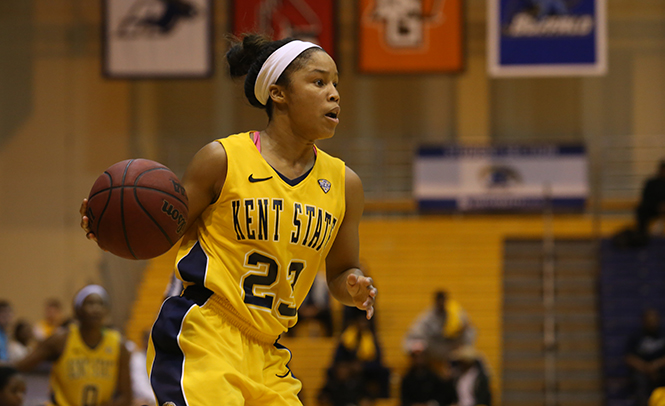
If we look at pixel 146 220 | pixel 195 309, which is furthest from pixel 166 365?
pixel 146 220

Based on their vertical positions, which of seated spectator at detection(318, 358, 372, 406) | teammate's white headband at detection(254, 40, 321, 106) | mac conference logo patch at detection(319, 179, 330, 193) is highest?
teammate's white headband at detection(254, 40, 321, 106)

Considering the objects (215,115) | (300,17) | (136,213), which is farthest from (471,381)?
(215,115)

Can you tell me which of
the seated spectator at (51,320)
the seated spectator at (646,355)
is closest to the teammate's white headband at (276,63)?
the seated spectator at (646,355)

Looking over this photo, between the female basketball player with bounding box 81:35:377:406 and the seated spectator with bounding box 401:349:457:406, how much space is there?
797cm

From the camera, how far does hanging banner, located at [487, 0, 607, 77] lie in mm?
14227

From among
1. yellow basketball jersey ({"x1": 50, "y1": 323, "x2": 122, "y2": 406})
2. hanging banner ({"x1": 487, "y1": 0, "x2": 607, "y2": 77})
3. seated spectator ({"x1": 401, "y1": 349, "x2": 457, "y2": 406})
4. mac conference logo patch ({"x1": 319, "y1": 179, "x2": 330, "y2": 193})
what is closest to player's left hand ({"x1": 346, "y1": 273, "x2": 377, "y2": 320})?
mac conference logo patch ({"x1": 319, "y1": 179, "x2": 330, "y2": 193})

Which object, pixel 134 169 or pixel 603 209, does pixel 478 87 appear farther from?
pixel 134 169

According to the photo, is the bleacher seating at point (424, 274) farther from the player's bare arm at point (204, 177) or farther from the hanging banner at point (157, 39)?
the player's bare arm at point (204, 177)

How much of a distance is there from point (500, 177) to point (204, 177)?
14.5 metres

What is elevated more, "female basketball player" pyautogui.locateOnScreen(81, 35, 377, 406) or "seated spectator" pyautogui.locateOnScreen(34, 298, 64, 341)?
"female basketball player" pyautogui.locateOnScreen(81, 35, 377, 406)

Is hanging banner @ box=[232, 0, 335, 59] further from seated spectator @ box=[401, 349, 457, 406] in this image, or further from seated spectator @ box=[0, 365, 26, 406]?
seated spectator @ box=[0, 365, 26, 406]

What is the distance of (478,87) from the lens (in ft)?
63.2

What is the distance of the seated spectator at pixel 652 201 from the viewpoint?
1553 centimetres

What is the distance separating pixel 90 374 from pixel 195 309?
381cm
